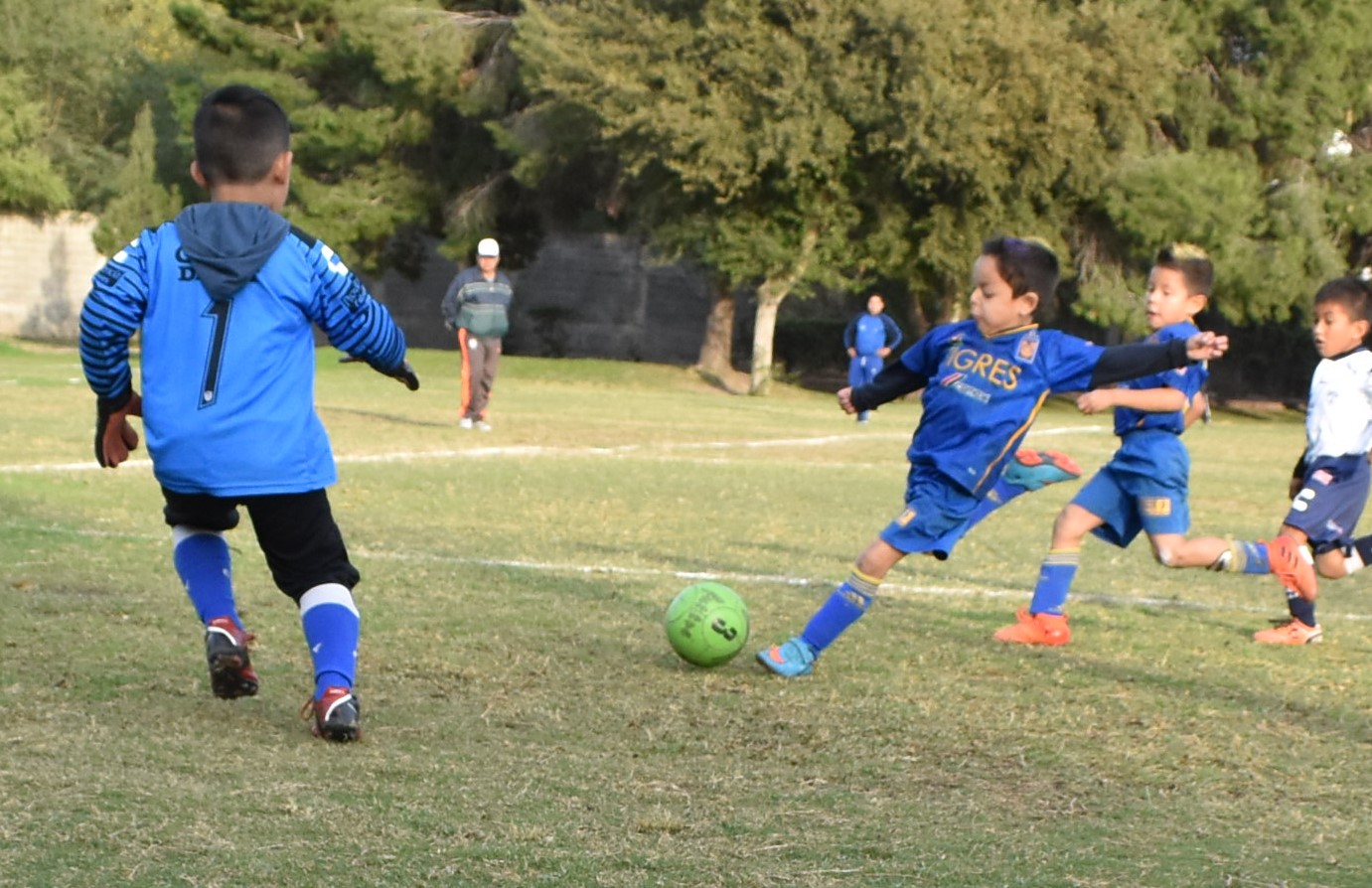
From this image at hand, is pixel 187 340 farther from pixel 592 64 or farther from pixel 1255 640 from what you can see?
pixel 592 64

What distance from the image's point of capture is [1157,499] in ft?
23.5

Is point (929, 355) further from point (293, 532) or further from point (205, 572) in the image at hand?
point (205, 572)

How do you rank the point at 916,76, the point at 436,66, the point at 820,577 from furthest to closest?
the point at 436,66
the point at 916,76
the point at 820,577

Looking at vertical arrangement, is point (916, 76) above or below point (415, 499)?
above

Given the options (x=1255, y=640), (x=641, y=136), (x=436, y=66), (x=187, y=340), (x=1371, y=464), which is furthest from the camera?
(x=436, y=66)

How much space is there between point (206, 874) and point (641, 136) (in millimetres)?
28396

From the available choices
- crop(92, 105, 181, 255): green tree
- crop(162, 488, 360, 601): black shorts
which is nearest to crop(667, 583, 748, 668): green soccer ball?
crop(162, 488, 360, 601): black shorts

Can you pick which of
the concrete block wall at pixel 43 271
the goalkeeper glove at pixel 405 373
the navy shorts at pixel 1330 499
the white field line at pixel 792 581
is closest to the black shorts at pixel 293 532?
the goalkeeper glove at pixel 405 373

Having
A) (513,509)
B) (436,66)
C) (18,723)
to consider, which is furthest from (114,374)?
(436,66)

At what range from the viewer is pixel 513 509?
10953mm

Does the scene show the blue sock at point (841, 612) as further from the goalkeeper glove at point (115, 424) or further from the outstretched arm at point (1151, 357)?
the goalkeeper glove at point (115, 424)

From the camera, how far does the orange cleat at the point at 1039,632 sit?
700 centimetres

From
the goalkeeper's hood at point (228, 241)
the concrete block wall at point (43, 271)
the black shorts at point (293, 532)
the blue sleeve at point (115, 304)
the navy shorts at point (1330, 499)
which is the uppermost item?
the goalkeeper's hood at point (228, 241)

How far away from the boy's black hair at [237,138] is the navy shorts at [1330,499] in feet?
15.5
